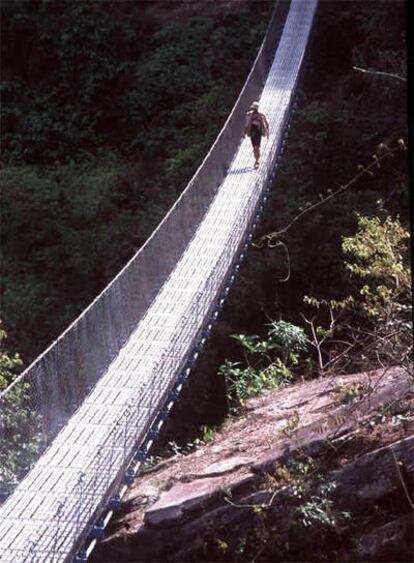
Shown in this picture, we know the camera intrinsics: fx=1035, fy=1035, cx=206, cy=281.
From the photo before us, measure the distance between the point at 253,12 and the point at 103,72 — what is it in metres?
3.29

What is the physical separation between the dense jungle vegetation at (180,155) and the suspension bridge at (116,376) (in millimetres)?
908

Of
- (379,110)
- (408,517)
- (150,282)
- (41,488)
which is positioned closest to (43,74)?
(379,110)

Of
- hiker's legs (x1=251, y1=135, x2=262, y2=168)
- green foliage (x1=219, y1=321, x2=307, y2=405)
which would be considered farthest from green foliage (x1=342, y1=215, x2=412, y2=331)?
hiker's legs (x1=251, y1=135, x2=262, y2=168)

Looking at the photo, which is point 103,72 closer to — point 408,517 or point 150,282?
point 150,282

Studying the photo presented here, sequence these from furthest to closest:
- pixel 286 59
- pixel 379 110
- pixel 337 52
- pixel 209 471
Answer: pixel 337 52 < pixel 286 59 < pixel 379 110 < pixel 209 471

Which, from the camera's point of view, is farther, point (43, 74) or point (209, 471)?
point (43, 74)

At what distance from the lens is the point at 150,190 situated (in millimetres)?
17938

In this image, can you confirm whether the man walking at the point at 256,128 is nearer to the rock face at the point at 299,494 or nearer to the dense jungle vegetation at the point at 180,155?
the dense jungle vegetation at the point at 180,155

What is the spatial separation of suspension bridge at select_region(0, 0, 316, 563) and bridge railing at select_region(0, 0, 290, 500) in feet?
0.04

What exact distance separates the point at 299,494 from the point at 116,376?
301 cm

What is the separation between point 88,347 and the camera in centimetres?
897

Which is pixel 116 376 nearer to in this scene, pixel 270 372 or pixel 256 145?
pixel 270 372

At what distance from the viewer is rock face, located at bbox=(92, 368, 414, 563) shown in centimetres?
669

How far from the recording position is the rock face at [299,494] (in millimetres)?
6691
